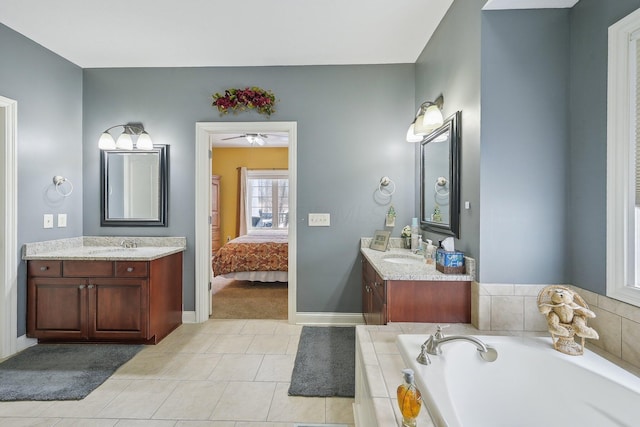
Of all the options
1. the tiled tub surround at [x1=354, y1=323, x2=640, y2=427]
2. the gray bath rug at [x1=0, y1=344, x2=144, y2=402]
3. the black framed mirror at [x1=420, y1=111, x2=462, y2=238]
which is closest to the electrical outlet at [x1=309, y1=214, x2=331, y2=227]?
the black framed mirror at [x1=420, y1=111, x2=462, y2=238]

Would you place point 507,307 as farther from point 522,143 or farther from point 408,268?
point 522,143

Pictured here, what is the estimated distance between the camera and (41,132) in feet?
8.77

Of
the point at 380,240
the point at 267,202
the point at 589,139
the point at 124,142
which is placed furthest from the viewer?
the point at 267,202

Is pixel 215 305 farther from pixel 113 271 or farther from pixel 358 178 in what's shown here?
pixel 358 178

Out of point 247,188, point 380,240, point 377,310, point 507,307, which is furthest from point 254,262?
point 507,307

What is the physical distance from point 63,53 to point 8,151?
111 cm

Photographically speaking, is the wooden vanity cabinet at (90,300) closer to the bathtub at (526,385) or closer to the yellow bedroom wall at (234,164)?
the bathtub at (526,385)

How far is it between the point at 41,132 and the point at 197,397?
2.69 m

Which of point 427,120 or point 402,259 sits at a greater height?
point 427,120

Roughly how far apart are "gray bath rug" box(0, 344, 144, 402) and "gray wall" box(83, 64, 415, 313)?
82 cm

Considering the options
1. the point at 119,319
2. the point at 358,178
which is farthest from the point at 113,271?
the point at 358,178

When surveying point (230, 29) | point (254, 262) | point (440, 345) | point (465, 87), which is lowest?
point (254, 262)

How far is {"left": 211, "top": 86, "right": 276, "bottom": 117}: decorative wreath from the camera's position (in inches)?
118

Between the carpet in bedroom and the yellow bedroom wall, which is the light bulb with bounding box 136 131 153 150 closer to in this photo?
the carpet in bedroom
